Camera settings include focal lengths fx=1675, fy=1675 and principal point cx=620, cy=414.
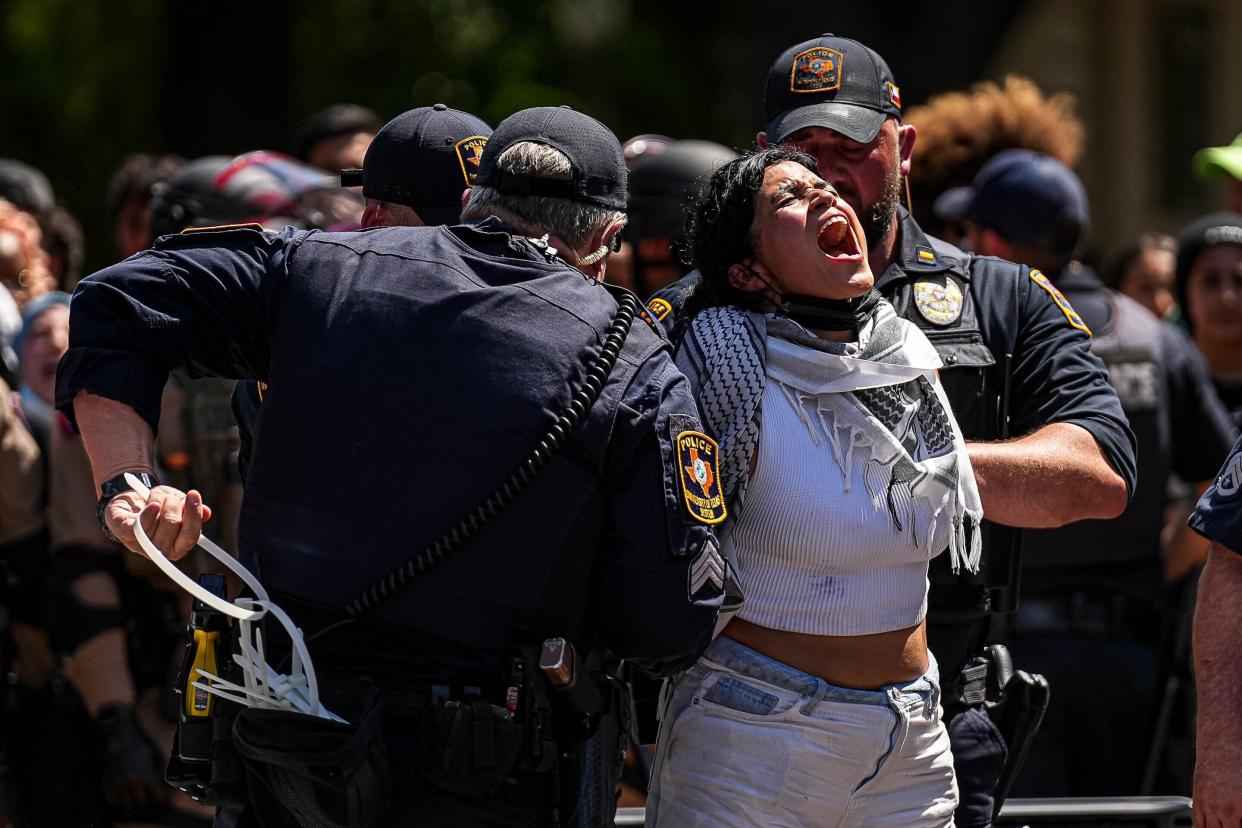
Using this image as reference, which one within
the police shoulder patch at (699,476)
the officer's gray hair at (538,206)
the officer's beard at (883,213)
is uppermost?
the officer's gray hair at (538,206)

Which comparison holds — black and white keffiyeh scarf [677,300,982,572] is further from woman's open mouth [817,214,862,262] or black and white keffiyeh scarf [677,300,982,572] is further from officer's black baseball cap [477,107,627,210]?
officer's black baseball cap [477,107,627,210]

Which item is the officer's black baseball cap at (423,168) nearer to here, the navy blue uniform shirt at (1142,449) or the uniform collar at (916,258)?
the uniform collar at (916,258)

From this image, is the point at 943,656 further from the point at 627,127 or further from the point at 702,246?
the point at 627,127

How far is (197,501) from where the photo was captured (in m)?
2.58

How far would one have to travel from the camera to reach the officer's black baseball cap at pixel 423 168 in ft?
11.7

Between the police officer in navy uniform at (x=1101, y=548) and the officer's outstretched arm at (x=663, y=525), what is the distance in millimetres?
2353

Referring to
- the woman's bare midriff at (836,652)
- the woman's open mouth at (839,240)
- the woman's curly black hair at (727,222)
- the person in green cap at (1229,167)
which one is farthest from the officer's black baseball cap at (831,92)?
the person in green cap at (1229,167)

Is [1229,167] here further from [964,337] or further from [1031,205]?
[964,337]

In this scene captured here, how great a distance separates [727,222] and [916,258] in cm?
69

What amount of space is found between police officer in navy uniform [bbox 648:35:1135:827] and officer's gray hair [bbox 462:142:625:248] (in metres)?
0.42

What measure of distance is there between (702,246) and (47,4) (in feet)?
35.7

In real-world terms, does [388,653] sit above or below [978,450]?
below

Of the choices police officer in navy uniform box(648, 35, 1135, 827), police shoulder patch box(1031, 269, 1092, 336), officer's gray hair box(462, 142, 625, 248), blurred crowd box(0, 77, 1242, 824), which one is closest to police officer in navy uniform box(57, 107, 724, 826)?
officer's gray hair box(462, 142, 625, 248)

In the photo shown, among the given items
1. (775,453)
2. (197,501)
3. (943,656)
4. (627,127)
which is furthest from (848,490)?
(627,127)
